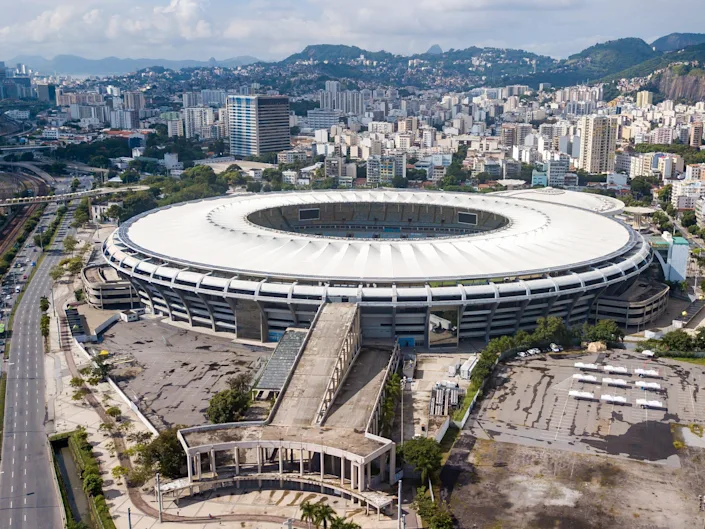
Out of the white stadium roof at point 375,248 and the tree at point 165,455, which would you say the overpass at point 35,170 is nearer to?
the white stadium roof at point 375,248

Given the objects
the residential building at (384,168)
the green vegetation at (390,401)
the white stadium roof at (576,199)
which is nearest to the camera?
the green vegetation at (390,401)

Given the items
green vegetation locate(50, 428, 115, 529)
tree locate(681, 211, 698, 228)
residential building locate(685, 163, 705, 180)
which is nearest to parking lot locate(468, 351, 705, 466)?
green vegetation locate(50, 428, 115, 529)

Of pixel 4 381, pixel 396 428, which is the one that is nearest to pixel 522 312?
pixel 396 428

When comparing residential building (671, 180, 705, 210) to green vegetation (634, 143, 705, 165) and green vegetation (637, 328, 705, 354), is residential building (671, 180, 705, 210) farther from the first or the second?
green vegetation (637, 328, 705, 354)

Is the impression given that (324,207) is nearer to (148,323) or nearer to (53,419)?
(148,323)

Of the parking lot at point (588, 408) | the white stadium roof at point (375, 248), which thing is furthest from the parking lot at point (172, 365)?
the parking lot at point (588, 408)

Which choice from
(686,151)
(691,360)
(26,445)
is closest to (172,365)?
(26,445)
